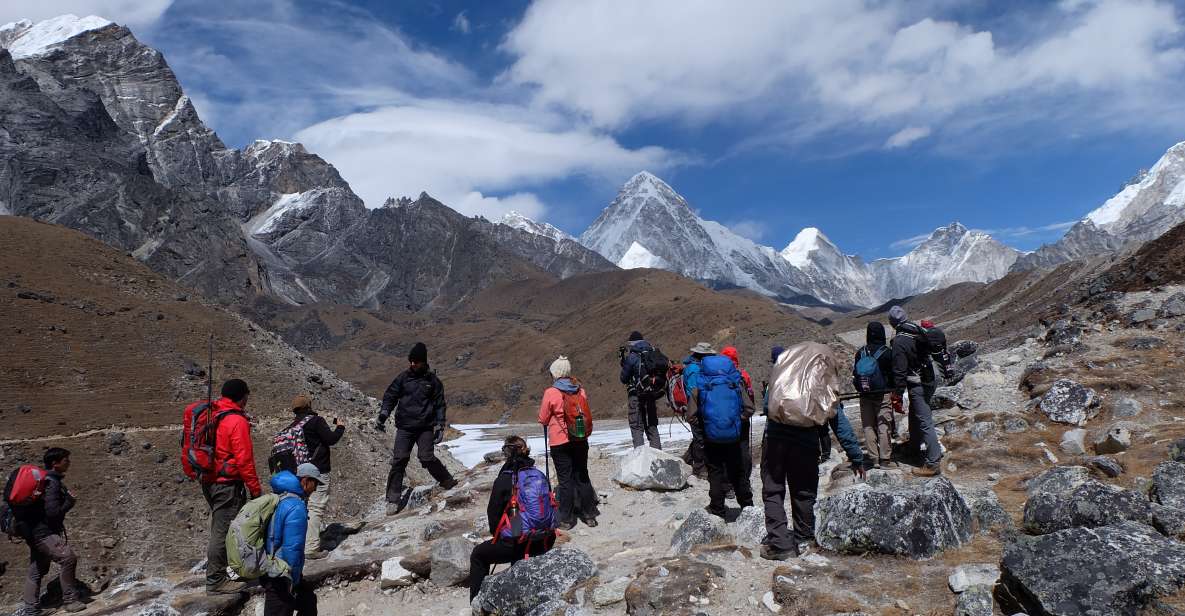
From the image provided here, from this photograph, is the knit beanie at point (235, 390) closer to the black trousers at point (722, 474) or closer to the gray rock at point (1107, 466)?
the black trousers at point (722, 474)

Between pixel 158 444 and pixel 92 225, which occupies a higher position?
pixel 92 225

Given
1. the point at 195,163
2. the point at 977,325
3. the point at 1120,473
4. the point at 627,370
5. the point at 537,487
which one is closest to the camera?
the point at 537,487

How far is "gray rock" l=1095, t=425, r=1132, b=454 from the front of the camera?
24.8 ft

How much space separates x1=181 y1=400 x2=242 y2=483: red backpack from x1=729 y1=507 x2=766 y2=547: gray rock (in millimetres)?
5010

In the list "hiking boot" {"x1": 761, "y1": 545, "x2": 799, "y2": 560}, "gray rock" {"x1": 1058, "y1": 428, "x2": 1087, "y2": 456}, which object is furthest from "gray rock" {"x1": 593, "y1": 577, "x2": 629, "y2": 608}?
"gray rock" {"x1": 1058, "y1": 428, "x2": 1087, "y2": 456}

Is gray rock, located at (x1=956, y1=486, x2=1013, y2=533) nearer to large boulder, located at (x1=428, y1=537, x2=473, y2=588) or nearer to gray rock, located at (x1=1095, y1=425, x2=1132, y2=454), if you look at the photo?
gray rock, located at (x1=1095, y1=425, x2=1132, y2=454)

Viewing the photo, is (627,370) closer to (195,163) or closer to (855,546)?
(855,546)

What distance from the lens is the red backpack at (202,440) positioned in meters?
6.60

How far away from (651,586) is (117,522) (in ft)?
59.3

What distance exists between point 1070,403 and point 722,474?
234 inches

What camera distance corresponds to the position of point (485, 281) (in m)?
153

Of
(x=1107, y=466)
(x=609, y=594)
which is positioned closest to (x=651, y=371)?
(x=609, y=594)

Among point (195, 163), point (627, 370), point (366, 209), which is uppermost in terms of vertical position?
point (195, 163)

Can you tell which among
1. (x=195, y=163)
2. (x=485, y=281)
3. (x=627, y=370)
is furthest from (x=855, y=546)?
(x=195, y=163)
